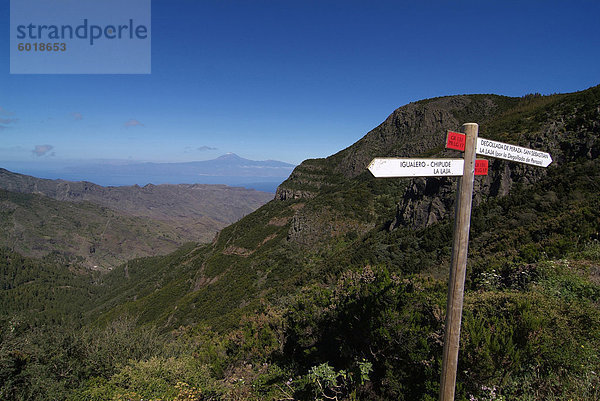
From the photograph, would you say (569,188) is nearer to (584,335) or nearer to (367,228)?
(584,335)

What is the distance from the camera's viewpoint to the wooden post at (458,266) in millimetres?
2865

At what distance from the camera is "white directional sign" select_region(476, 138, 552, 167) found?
122 inches

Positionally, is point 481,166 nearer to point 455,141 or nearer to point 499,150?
point 499,150

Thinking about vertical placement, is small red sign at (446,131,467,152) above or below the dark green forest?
above

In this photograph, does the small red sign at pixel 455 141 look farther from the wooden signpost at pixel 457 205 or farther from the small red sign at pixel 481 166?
the small red sign at pixel 481 166

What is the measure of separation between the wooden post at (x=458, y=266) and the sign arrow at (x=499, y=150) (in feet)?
0.37

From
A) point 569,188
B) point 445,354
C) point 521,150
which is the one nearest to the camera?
point 445,354

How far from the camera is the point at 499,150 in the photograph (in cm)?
321

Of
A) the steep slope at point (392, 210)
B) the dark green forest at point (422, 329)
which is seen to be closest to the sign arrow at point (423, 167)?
the dark green forest at point (422, 329)

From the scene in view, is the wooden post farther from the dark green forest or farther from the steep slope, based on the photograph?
the steep slope

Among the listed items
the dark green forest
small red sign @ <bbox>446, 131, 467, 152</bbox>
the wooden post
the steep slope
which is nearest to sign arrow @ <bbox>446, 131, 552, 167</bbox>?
small red sign @ <bbox>446, 131, 467, 152</bbox>

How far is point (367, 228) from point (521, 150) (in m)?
36.3

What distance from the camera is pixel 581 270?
6.63 metres

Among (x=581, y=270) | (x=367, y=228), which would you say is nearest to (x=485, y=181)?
(x=581, y=270)
